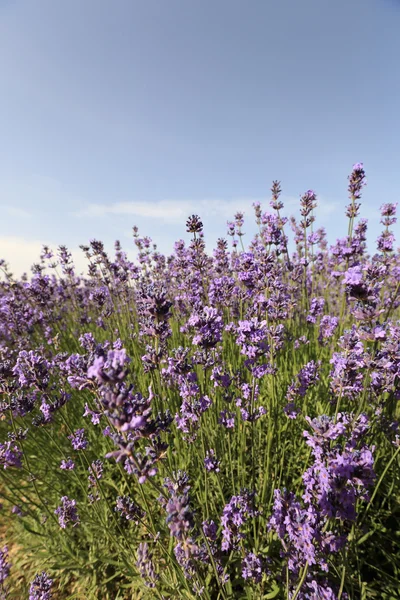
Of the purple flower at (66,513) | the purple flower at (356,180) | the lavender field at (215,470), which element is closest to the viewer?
the lavender field at (215,470)

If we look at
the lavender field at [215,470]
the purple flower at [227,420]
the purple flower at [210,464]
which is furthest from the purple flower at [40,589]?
the purple flower at [227,420]

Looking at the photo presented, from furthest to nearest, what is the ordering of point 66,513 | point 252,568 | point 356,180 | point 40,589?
1. point 356,180
2. point 66,513
3. point 40,589
4. point 252,568

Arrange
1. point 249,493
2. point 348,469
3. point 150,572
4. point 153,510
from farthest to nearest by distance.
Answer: point 153,510, point 249,493, point 150,572, point 348,469

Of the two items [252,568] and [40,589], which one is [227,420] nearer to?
[252,568]

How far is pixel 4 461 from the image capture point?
2664 mm

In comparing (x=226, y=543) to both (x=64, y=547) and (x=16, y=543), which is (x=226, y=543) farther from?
(x=16, y=543)

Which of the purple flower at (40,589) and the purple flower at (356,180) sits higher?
the purple flower at (356,180)

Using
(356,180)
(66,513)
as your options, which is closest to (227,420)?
(66,513)

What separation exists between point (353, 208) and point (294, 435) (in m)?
3.32

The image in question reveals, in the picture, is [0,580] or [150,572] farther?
[0,580]

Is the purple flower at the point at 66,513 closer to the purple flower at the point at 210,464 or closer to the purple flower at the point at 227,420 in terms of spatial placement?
the purple flower at the point at 210,464

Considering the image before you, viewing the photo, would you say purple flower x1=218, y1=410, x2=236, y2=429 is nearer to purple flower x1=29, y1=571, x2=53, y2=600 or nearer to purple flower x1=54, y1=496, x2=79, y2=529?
purple flower x1=54, y1=496, x2=79, y2=529

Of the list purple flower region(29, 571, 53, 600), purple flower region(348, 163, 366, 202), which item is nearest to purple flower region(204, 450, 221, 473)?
purple flower region(29, 571, 53, 600)

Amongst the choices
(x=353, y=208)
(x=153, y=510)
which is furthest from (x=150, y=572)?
(x=353, y=208)
